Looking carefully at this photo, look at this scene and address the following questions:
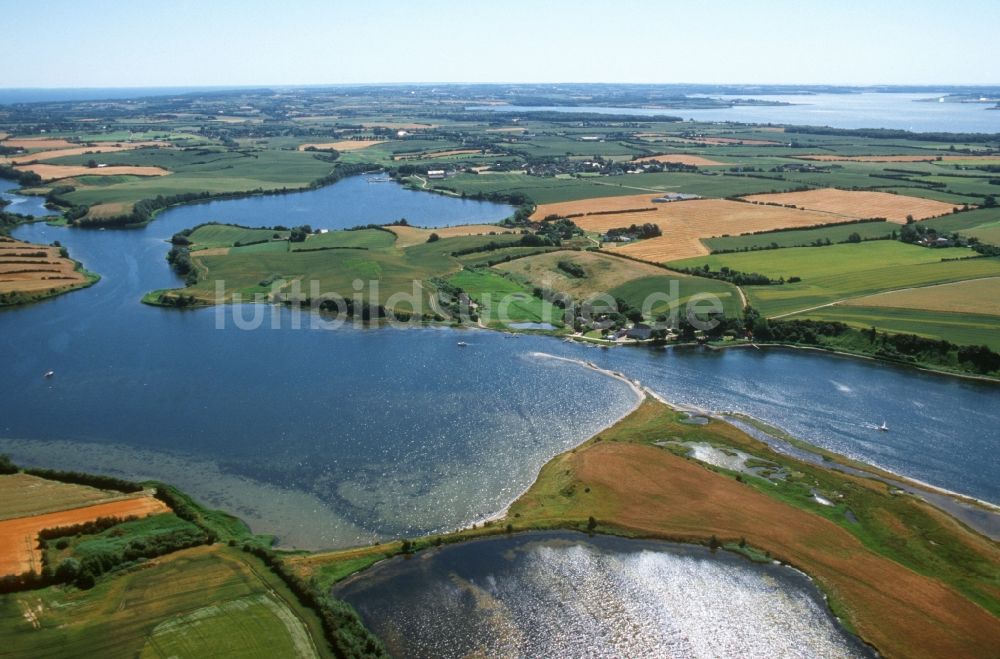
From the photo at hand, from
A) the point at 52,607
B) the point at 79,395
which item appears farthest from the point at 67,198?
the point at 52,607

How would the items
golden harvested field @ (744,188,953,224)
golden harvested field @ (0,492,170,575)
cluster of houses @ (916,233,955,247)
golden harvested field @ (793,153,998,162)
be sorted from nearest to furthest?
golden harvested field @ (0,492,170,575)
cluster of houses @ (916,233,955,247)
golden harvested field @ (744,188,953,224)
golden harvested field @ (793,153,998,162)

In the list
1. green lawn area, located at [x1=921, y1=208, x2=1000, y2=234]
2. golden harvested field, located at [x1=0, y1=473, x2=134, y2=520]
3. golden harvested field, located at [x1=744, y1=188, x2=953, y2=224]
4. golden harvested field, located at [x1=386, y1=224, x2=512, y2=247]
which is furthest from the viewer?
golden harvested field, located at [x1=744, y1=188, x2=953, y2=224]

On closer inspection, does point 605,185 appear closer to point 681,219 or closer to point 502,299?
point 681,219

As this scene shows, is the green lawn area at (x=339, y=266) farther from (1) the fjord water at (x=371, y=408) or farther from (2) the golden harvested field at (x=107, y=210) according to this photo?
(2) the golden harvested field at (x=107, y=210)

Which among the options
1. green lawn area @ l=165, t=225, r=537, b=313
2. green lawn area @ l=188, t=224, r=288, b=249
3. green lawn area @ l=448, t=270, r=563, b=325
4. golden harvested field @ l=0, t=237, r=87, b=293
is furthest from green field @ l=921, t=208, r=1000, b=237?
golden harvested field @ l=0, t=237, r=87, b=293

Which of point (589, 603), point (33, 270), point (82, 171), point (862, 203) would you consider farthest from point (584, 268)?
point (82, 171)

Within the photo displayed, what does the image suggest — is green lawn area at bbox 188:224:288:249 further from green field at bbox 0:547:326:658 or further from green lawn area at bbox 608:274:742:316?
green field at bbox 0:547:326:658

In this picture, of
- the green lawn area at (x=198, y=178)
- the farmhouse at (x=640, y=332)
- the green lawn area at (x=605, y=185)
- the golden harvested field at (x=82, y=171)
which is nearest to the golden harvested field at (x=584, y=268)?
the farmhouse at (x=640, y=332)
